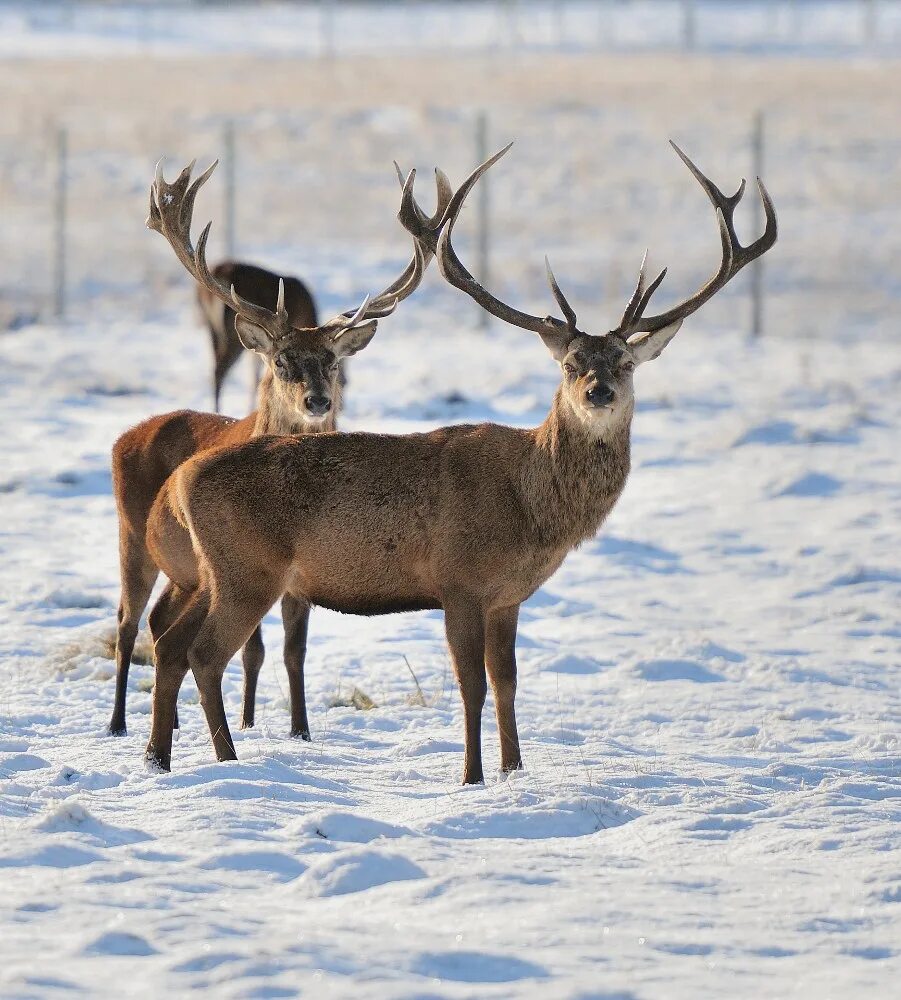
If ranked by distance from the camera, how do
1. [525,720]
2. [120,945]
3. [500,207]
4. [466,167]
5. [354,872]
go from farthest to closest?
[466,167] → [500,207] → [525,720] → [354,872] → [120,945]

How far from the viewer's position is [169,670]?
7.36 meters

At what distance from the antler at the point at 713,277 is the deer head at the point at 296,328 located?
1448mm

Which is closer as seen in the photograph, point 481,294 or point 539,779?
point 539,779

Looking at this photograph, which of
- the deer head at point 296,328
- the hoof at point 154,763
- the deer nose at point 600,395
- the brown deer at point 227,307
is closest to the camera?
the hoof at point 154,763

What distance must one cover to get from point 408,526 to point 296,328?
83.4 inches

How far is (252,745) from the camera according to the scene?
776 centimetres

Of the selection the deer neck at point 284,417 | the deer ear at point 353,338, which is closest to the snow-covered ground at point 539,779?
the deer neck at point 284,417

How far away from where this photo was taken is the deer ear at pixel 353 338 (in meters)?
9.12

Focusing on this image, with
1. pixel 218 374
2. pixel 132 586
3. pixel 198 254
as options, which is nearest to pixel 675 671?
pixel 132 586

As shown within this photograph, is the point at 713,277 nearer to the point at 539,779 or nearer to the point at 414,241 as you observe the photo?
the point at 414,241

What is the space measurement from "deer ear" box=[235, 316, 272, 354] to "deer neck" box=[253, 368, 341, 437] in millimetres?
313

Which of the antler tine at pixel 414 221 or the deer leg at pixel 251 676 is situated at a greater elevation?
the antler tine at pixel 414 221

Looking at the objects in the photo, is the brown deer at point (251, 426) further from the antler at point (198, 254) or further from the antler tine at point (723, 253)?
the antler tine at point (723, 253)

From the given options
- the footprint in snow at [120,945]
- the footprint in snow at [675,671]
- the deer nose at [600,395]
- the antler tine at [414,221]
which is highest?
the antler tine at [414,221]
